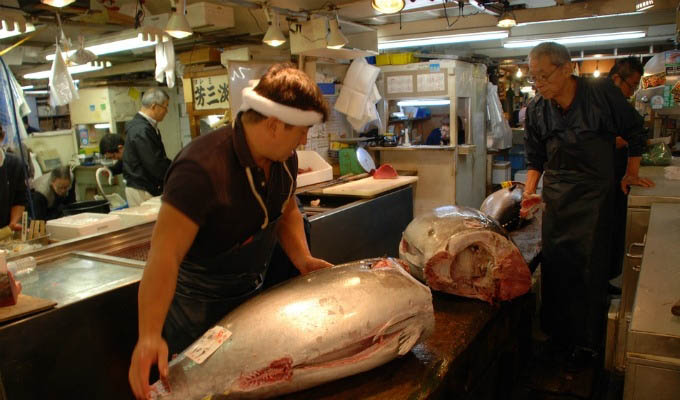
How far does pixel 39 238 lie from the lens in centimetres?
321

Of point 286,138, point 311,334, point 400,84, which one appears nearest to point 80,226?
point 286,138

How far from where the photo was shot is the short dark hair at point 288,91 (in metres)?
1.69

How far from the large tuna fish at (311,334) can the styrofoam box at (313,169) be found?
3397 millimetres

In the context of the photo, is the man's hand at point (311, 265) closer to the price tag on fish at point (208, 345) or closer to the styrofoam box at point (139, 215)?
the price tag on fish at point (208, 345)

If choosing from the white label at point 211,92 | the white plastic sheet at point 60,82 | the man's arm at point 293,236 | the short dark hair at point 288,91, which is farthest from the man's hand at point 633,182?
the white plastic sheet at point 60,82

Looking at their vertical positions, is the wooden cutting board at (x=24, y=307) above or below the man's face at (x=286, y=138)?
below

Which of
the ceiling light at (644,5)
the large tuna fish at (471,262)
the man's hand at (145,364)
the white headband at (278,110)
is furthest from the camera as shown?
the ceiling light at (644,5)

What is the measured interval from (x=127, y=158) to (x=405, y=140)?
13.8 feet

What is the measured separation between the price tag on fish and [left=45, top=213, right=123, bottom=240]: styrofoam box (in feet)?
6.57

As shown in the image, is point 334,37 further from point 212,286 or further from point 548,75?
point 212,286

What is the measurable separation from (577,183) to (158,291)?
98.5 inches

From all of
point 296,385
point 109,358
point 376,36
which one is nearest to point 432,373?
point 296,385

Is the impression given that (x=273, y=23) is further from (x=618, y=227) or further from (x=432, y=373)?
(x=432, y=373)

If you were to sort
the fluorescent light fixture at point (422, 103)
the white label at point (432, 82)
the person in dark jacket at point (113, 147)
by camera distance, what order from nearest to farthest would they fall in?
1. the person in dark jacket at point (113, 147)
2. the white label at point (432, 82)
3. the fluorescent light fixture at point (422, 103)
